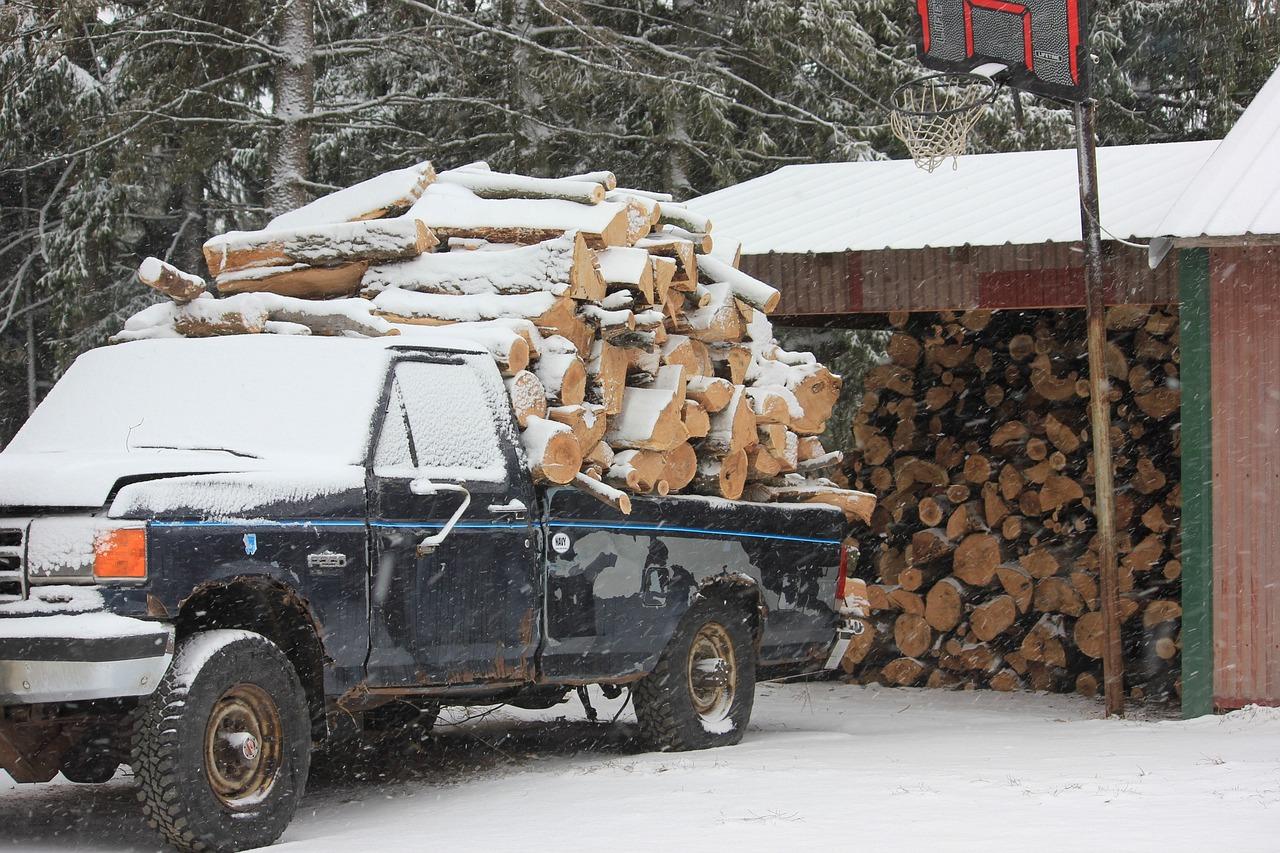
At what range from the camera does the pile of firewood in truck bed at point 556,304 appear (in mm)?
→ 8188

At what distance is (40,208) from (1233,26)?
19.1 m

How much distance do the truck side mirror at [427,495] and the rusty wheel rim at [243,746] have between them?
102 centimetres

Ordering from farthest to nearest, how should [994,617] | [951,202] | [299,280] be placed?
[994,617]
[951,202]
[299,280]

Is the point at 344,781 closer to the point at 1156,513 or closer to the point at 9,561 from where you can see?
the point at 9,561

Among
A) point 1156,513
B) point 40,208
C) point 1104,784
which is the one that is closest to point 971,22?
point 1156,513

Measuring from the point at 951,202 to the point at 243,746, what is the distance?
7.58 m

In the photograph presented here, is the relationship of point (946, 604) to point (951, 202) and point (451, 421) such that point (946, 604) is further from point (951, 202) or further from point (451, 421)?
point (451, 421)

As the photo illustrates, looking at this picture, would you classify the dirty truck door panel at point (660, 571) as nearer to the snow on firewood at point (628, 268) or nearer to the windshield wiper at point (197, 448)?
the snow on firewood at point (628, 268)

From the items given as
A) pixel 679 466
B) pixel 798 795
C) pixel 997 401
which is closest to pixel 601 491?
pixel 679 466

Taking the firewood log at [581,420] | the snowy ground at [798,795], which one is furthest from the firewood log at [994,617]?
the firewood log at [581,420]

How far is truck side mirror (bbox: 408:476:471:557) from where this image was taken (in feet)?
23.6

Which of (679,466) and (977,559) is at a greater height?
(679,466)

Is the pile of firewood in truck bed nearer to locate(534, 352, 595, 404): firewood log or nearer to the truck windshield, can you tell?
locate(534, 352, 595, 404): firewood log

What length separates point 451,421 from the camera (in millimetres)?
7695
